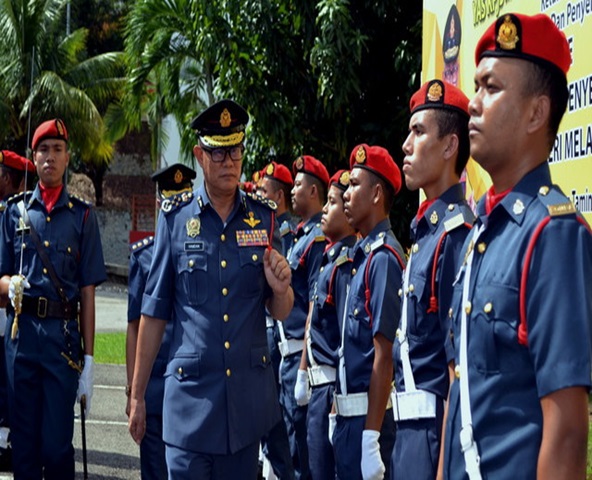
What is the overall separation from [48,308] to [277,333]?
6.49 ft

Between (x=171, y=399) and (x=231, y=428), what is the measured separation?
0.33 m

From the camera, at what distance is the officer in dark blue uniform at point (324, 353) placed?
5.63m

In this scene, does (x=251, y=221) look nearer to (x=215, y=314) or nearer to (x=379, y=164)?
(x=215, y=314)

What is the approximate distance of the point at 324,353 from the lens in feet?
19.7

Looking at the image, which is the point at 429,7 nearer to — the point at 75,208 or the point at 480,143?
the point at 75,208

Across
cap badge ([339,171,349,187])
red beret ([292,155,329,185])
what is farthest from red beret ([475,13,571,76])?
red beret ([292,155,329,185])

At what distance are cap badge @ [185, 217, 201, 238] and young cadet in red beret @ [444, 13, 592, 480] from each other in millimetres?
2133

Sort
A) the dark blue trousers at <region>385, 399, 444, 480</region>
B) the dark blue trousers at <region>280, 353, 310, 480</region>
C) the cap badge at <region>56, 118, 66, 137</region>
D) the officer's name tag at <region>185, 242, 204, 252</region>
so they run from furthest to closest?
1. the dark blue trousers at <region>280, 353, 310, 480</region>
2. the cap badge at <region>56, 118, 66, 137</region>
3. the officer's name tag at <region>185, 242, 204, 252</region>
4. the dark blue trousers at <region>385, 399, 444, 480</region>

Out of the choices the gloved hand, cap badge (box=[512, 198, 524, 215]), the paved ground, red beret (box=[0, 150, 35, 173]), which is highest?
red beret (box=[0, 150, 35, 173])

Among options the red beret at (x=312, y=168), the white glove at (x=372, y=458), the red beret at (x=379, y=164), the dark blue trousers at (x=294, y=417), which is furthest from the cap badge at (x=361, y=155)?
the red beret at (x=312, y=168)

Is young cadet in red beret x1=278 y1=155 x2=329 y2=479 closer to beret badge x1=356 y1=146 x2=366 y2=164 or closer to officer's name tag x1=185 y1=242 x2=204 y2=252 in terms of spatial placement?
beret badge x1=356 y1=146 x2=366 y2=164

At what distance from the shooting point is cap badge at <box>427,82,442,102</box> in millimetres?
4141

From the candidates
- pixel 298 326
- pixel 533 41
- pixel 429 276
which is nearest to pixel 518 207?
pixel 533 41

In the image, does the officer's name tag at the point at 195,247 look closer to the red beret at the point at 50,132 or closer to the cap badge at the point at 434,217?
the cap badge at the point at 434,217
